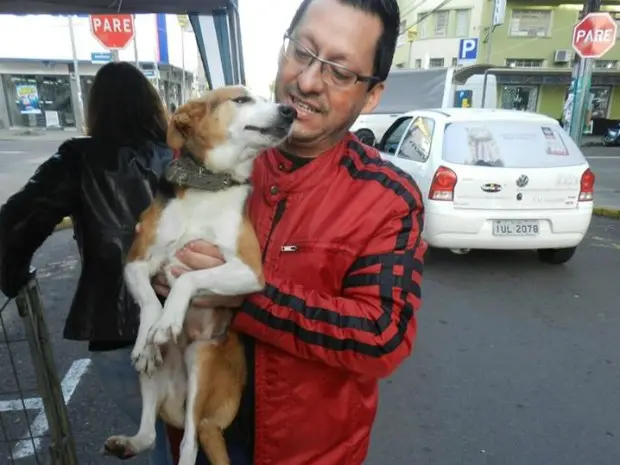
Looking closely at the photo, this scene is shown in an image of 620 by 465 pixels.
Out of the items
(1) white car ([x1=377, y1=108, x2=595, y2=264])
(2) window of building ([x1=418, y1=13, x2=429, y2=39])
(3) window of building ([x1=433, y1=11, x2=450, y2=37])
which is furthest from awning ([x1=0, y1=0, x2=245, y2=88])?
(2) window of building ([x1=418, y1=13, x2=429, y2=39])

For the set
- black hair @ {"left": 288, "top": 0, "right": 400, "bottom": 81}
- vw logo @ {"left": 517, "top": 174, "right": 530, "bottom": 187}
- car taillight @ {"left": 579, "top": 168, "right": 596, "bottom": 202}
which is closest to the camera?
black hair @ {"left": 288, "top": 0, "right": 400, "bottom": 81}

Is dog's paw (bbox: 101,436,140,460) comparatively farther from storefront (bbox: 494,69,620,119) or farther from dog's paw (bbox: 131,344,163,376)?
storefront (bbox: 494,69,620,119)

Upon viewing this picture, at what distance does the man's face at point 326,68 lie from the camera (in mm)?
1396

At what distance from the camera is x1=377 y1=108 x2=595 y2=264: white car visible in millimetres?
5520

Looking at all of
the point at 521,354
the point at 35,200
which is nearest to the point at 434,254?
the point at 521,354

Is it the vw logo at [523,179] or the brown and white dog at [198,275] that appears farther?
the vw logo at [523,179]

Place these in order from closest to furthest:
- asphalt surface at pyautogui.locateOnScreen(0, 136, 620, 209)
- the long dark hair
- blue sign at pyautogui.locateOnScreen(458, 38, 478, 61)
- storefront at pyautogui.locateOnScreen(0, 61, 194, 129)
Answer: the long dark hair, asphalt surface at pyautogui.locateOnScreen(0, 136, 620, 209), blue sign at pyautogui.locateOnScreen(458, 38, 478, 61), storefront at pyautogui.locateOnScreen(0, 61, 194, 129)

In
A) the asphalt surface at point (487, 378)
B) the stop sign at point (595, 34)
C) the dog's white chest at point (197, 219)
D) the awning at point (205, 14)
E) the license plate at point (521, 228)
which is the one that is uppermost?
the stop sign at point (595, 34)

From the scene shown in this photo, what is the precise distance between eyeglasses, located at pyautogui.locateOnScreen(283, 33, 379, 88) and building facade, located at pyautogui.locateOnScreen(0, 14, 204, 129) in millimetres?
19570

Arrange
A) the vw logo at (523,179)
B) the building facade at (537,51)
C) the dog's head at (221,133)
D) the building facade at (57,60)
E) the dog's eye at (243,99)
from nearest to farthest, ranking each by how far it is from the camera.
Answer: the dog's head at (221,133)
the dog's eye at (243,99)
the vw logo at (523,179)
the building facade at (57,60)
the building facade at (537,51)

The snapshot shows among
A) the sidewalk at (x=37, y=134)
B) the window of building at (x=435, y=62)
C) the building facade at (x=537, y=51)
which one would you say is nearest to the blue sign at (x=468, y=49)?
the building facade at (x=537, y=51)

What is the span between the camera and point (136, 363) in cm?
159

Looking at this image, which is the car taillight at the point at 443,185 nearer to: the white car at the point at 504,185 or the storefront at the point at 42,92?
the white car at the point at 504,185

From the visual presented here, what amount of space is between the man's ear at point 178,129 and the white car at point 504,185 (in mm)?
4183
